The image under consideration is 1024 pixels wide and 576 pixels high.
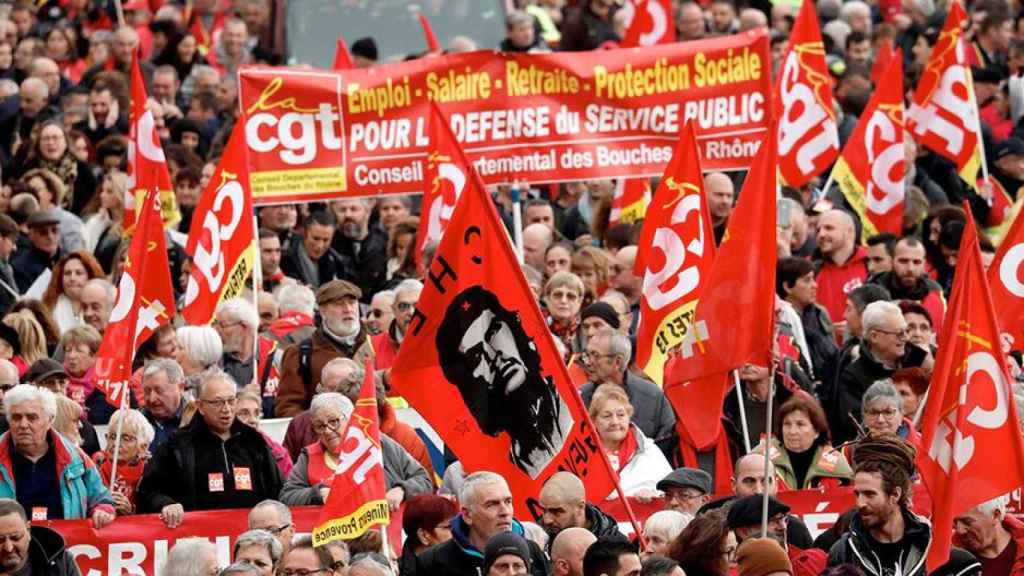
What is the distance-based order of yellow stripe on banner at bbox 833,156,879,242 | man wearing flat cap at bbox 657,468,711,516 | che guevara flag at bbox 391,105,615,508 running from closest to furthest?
1. che guevara flag at bbox 391,105,615,508
2. man wearing flat cap at bbox 657,468,711,516
3. yellow stripe on banner at bbox 833,156,879,242

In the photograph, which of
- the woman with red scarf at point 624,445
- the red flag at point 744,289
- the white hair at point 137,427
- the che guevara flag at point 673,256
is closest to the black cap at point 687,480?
the woman with red scarf at point 624,445

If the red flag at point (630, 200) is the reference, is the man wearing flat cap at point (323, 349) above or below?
above

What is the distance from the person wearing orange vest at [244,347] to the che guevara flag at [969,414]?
5478 millimetres

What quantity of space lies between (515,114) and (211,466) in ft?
15.8

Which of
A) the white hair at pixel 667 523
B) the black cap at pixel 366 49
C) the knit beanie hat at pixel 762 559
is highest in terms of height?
the knit beanie hat at pixel 762 559

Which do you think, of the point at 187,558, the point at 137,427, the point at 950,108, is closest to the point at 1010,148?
the point at 950,108

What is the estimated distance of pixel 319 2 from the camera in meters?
27.7

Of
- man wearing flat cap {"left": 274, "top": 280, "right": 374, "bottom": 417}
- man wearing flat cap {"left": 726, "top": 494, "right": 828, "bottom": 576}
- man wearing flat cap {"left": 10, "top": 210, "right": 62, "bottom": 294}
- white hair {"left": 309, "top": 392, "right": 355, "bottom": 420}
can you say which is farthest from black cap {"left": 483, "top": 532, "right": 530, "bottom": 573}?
man wearing flat cap {"left": 10, "top": 210, "right": 62, "bottom": 294}

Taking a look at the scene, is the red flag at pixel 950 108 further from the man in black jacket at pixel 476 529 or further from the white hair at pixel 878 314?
the man in black jacket at pixel 476 529

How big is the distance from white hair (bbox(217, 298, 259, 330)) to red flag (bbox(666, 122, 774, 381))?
162 inches

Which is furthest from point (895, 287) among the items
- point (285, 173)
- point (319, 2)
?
point (319, 2)

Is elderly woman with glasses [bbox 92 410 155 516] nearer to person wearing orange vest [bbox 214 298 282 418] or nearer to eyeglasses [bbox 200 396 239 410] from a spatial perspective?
eyeglasses [bbox 200 396 239 410]

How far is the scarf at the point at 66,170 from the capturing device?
2306 cm

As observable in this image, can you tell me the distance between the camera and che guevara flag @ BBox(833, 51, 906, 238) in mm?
21281
